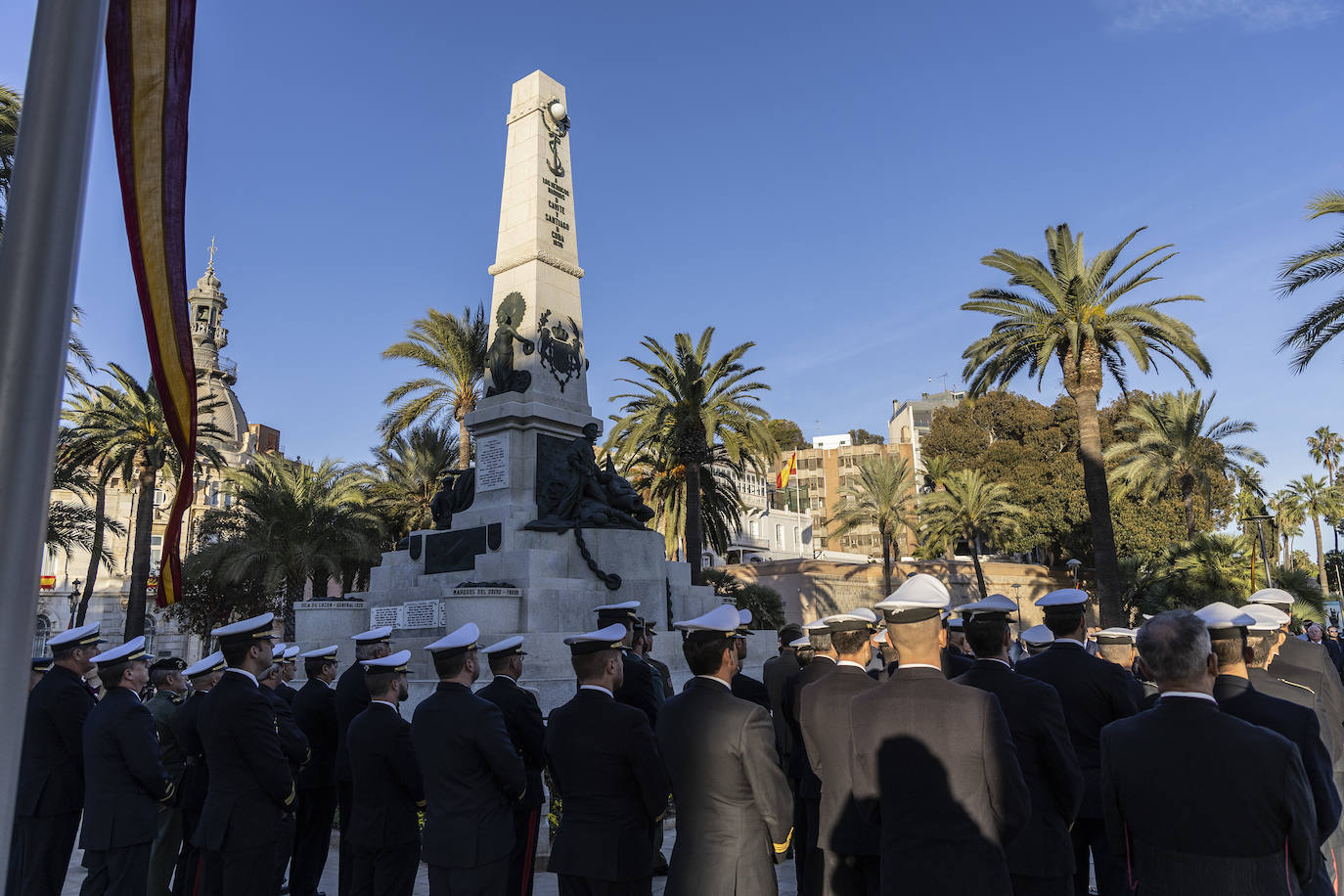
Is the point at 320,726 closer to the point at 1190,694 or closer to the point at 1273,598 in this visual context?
the point at 1190,694

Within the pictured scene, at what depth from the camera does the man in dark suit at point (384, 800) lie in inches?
204

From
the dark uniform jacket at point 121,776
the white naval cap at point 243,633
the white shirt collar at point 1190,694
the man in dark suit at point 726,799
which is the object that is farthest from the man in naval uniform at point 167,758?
the white shirt collar at point 1190,694

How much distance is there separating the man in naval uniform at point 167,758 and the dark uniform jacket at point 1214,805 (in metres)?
6.12

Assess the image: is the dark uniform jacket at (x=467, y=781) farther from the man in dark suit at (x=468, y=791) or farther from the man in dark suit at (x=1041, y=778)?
the man in dark suit at (x=1041, y=778)

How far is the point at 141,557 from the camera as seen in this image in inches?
1153

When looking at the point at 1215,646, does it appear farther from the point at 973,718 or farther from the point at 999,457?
the point at 999,457

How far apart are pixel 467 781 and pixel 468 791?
0.06 metres

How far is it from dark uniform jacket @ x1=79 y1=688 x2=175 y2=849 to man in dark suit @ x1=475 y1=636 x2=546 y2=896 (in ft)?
6.81

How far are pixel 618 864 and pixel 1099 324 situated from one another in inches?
879

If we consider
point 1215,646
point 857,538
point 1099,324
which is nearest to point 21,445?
point 1215,646

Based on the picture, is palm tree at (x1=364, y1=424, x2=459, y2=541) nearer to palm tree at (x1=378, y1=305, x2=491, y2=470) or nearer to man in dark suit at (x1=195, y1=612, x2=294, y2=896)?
palm tree at (x1=378, y1=305, x2=491, y2=470)

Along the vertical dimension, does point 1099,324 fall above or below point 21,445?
above

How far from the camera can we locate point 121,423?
30.3 m

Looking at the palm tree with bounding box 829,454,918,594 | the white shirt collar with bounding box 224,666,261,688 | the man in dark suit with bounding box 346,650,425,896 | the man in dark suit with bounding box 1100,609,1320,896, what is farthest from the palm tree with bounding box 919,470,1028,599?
the man in dark suit with bounding box 1100,609,1320,896
